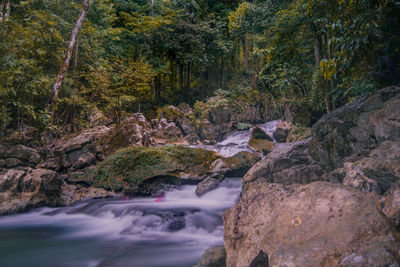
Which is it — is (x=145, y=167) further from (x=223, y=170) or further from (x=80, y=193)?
(x=223, y=170)

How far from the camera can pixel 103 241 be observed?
5586 mm

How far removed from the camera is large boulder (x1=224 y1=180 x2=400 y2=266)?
175cm

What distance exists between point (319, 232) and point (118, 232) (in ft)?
17.1

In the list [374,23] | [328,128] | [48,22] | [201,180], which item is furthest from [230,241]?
[48,22]

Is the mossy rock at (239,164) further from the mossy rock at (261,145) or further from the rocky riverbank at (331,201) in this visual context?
the mossy rock at (261,145)

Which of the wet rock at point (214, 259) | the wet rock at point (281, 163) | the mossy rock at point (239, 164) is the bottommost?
the wet rock at point (214, 259)

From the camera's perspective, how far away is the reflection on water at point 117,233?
190 inches

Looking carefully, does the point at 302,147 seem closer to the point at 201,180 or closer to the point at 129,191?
the point at 201,180

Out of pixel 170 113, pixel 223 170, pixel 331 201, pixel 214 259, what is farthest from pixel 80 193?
pixel 170 113

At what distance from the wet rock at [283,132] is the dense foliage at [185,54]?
1.74 metres

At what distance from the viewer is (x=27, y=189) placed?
758 cm

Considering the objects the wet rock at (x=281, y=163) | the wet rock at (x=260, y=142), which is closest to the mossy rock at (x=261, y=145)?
the wet rock at (x=260, y=142)

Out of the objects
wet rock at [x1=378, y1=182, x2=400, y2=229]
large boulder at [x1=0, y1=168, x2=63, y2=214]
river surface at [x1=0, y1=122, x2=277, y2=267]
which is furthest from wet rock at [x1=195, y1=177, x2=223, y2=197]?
wet rock at [x1=378, y1=182, x2=400, y2=229]

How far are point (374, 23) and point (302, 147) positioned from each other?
2.99 m
